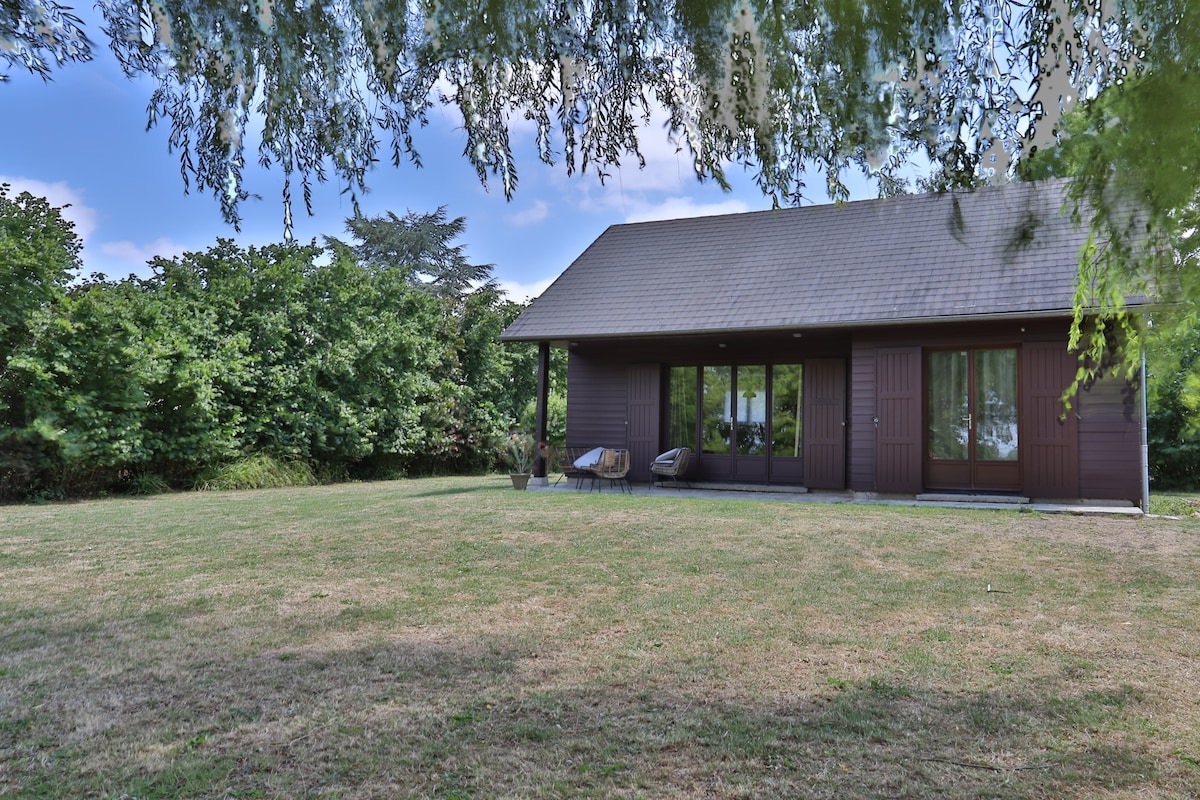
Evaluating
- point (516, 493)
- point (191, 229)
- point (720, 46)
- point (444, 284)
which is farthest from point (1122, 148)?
point (444, 284)

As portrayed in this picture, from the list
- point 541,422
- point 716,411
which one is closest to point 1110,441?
point 716,411

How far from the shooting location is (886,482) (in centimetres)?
1095

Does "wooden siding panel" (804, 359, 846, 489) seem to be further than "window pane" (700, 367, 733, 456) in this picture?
No

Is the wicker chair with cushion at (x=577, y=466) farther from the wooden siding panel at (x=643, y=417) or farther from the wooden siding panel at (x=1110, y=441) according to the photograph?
the wooden siding panel at (x=1110, y=441)

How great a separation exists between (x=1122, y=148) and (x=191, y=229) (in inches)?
143

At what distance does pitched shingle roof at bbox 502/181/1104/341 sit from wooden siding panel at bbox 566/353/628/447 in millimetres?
1124

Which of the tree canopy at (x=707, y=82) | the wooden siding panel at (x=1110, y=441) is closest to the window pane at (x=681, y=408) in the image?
the wooden siding panel at (x=1110, y=441)

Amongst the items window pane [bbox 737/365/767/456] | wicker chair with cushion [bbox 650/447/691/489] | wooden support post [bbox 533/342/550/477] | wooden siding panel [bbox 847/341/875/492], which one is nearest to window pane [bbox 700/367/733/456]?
window pane [bbox 737/365/767/456]

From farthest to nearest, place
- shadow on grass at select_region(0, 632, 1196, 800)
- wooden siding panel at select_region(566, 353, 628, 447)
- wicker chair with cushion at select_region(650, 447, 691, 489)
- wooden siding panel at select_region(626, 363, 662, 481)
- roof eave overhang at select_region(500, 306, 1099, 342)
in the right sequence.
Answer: wooden siding panel at select_region(566, 353, 628, 447) → wooden siding panel at select_region(626, 363, 662, 481) → wicker chair with cushion at select_region(650, 447, 691, 489) → roof eave overhang at select_region(500, 306, 1099, 342) → shadow on grass at select_region(0, 632, 1196, 800)

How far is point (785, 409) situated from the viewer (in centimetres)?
1246

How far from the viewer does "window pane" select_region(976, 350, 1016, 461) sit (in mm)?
10492

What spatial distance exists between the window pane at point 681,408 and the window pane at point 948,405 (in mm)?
3707

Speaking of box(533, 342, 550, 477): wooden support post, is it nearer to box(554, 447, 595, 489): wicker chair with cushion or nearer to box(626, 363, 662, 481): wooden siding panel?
box(554, 447, 595, 489): wicker chair with cushion

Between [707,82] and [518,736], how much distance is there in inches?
93.0
